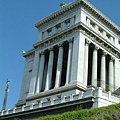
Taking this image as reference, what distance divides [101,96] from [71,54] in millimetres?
22412

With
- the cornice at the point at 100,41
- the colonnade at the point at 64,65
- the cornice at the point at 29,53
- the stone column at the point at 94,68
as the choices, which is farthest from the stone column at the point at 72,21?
the cornice at the point at 29,53

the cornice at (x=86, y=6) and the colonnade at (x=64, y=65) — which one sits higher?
the cornice at (x=86, y=6)

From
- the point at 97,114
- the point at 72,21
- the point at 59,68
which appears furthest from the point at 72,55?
the point at 97,114

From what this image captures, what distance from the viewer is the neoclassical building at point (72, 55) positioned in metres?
54.4

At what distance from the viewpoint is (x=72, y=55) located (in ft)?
189

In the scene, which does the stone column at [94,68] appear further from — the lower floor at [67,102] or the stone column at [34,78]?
the stone column at [34,78]

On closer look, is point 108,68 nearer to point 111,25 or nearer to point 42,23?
point 111,25

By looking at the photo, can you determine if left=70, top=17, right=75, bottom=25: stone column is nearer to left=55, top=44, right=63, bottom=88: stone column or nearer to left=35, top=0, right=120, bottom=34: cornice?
left=35, top=0, right=120, bottom=34: cornice

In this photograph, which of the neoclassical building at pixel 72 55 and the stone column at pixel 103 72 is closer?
the neoclassical building at pixel 72 55

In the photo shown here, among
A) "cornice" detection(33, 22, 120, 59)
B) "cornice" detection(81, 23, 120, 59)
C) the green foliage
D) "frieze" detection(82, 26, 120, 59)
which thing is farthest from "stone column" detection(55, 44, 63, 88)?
the green foliage

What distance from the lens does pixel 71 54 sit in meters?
58.3

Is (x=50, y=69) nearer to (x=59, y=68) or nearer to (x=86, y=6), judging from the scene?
(x=59, y=68)

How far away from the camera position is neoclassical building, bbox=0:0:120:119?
2140 inches

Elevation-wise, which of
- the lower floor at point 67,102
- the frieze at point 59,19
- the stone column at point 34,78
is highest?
the frieze at point 59,19
